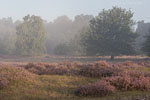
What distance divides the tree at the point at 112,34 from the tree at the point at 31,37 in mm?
13547

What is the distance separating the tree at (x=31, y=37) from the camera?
4384 cm

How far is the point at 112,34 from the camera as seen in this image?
35125mm

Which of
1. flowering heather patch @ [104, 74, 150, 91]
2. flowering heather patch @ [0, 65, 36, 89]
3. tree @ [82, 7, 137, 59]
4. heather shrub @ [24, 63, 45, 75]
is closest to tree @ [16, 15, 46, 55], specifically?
tree @ [82, 7, 137, 59]

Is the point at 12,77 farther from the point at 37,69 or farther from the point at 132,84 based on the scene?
the point at 132,84

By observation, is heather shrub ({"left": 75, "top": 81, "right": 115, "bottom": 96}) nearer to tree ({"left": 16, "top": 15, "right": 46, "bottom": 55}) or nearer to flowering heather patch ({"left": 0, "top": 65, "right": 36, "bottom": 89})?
flowering heather patch ({"left": 0, "top": 65, "right": 36, "bottom": 89})

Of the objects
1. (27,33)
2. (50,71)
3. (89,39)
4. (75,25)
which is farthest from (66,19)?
(50,71)

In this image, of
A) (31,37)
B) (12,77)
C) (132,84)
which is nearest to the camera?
(132,84)

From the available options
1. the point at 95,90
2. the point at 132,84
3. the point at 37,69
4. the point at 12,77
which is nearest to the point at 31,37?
the point at 37,69

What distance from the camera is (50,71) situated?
39.0ft

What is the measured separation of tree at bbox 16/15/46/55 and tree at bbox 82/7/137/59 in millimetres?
13547

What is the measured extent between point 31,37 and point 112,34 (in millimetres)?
19297

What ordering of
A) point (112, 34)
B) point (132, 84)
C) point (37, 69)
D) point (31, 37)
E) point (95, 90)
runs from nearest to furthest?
point (95, 90) < point (132, 84) < point (37, 69) < point (112, 34) < point (31, 37)

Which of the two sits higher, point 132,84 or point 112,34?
point 112,34

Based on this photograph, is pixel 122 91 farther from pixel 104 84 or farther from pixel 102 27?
pixel 102 27
